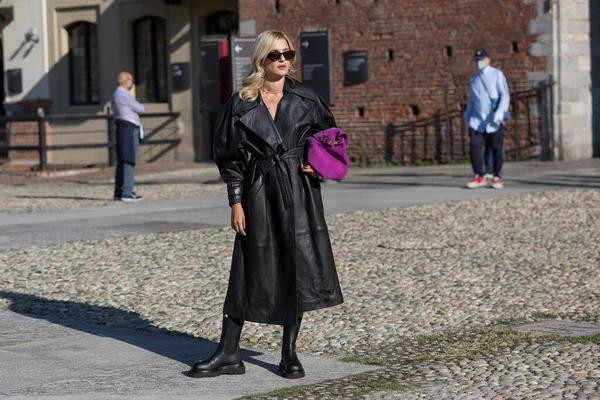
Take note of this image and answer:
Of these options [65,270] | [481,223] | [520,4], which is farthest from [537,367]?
[520,4]

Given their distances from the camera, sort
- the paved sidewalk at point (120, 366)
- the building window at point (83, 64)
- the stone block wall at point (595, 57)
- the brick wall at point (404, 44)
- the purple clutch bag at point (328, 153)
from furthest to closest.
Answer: the building window at point (83, 64) < the stone block wall at point (595, 57) < the brick wall at point (404, 44) < the purple clutch bag at point (328, 153) < the paved sidewalk at point (120, 366)

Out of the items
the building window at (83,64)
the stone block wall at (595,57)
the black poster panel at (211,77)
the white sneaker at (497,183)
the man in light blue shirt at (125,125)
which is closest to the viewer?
the man in light blue shirt at (125,125)

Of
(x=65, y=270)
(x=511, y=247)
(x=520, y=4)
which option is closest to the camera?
(x=65, y=270)

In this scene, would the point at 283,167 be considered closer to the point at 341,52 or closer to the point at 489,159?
the point at 489,159

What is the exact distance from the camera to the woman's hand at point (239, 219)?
5.63 meters

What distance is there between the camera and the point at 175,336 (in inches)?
264

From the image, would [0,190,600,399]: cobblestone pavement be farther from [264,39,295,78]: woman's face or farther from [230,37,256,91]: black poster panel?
[230,37,256,91]: black poster panel

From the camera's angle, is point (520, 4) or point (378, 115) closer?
point (520, 4)

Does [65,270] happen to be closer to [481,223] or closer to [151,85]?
[481,223]

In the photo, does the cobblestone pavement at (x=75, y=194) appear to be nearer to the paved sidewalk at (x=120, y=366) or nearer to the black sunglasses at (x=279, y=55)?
the paved sidewalk at (x=120, y=366)

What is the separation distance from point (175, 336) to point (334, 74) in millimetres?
16235

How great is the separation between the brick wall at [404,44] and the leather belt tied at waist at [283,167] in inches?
590

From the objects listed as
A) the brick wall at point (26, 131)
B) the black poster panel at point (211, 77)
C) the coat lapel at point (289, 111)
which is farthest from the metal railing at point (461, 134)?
the coat lapel at point (289, 111)

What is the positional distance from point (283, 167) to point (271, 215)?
0.23 m
